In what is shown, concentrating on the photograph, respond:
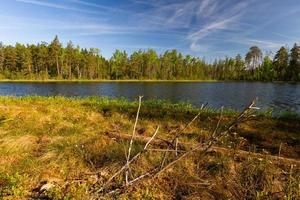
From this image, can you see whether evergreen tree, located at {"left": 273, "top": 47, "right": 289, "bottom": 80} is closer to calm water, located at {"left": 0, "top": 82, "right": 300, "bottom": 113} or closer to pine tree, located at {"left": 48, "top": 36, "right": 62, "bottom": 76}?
calm water, located at {"left": 0, "top": 82, "right": 300, "bottom": 113}

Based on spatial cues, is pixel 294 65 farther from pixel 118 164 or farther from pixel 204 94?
pixel 118 164

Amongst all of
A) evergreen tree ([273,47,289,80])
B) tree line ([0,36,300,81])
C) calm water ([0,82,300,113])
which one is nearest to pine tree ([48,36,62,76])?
tree line ([0,36,300,81])

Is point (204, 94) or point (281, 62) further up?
point (281, 62)

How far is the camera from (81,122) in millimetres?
9414

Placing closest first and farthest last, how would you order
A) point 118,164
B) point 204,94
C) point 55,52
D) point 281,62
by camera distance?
point 118,164 → point 204,94 → point 55,52 → point 281,62

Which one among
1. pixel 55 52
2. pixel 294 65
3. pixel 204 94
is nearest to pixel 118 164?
pixel 204 94

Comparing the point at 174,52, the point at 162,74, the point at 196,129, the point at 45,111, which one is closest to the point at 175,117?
the point at 196,129

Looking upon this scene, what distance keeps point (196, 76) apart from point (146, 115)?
395 ft

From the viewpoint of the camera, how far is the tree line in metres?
92.4

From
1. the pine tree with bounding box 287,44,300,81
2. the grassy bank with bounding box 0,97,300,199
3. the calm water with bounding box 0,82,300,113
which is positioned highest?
the pine tree with bounding box 287,44,300,81

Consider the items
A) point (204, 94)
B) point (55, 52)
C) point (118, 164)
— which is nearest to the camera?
point (118, 164)

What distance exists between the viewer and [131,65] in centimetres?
11300

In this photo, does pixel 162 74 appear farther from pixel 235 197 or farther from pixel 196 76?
pixel 235 197

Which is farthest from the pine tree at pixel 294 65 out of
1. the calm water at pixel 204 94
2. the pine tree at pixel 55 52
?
the pine tree at pixel 55 52
